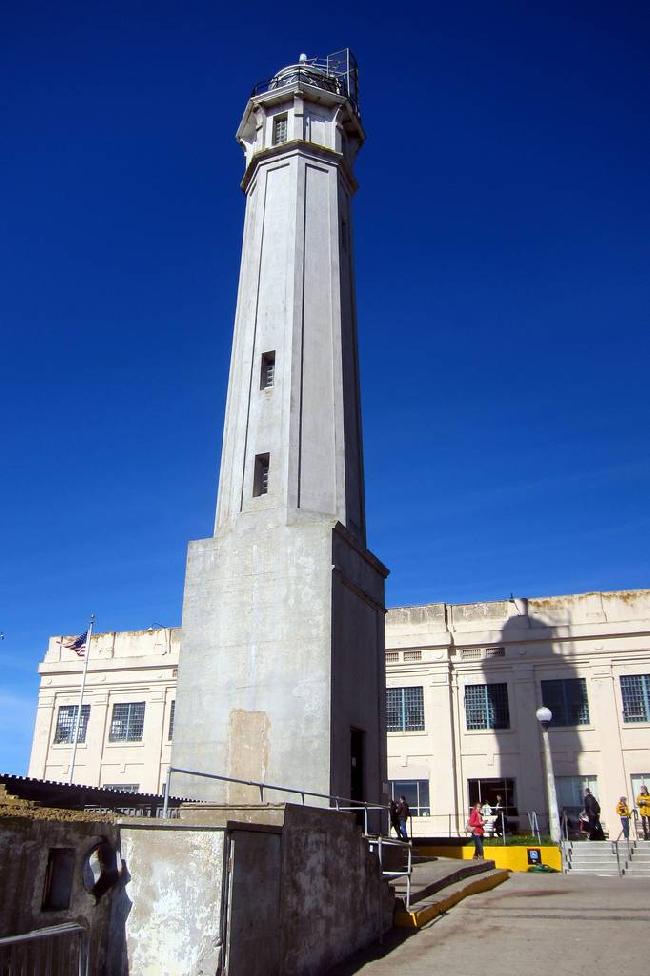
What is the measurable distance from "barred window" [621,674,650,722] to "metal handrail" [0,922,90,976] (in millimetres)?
28038

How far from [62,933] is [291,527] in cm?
1197

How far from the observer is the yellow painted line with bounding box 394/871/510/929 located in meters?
12.1

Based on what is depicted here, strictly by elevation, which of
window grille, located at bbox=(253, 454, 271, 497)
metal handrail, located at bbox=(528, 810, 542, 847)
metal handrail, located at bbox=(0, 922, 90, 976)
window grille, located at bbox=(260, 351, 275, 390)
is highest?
window grille, located at bbox=(260, 351, 275, 390)

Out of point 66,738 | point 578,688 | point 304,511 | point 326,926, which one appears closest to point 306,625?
point 304,511

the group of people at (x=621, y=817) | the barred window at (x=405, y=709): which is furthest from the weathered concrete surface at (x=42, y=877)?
the barred window at (x=405, y=709)

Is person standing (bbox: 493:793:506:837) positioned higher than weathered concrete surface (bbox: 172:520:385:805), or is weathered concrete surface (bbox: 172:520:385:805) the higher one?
weathered concrete surface (bbox: 172:520:385:805)

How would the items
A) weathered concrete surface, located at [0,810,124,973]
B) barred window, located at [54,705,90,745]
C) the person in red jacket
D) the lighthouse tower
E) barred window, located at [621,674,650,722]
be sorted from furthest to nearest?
barred window, located at [54,705,90,745] < barred window, located at [621,674,650,722] < the person in red jacket < the lighthouse tower < weathered concrete surface, located at [0,810,124,973]

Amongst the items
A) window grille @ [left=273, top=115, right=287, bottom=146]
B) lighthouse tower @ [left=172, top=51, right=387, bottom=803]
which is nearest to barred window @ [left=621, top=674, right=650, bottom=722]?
lighthouse tower @ [left=172, top=51, right=387, bottom=803]

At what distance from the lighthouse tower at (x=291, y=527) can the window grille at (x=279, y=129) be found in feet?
0.14

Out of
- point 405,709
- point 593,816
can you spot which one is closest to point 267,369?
point 593,816

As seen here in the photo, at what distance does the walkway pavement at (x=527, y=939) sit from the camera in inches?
369

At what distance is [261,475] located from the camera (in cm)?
1952

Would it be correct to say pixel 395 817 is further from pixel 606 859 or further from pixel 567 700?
pixel 567 700

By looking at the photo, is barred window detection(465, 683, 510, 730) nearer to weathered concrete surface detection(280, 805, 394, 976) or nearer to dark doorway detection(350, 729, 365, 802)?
dark doorway detection(350, 729, 365, 802)
